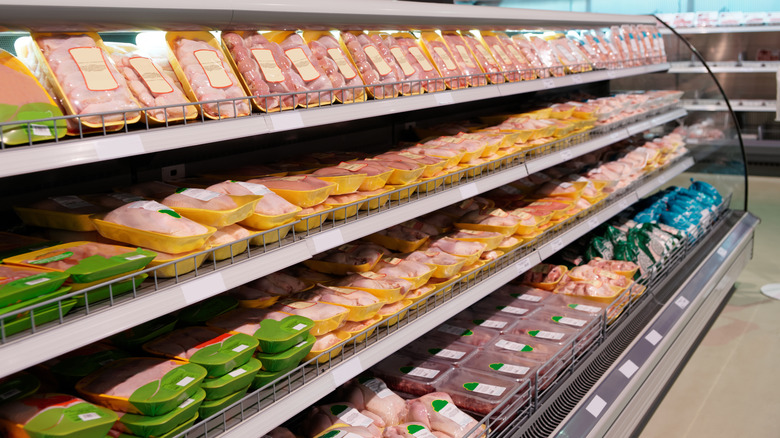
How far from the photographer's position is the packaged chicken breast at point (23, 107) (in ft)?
3.67

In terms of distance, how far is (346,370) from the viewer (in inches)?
67.4

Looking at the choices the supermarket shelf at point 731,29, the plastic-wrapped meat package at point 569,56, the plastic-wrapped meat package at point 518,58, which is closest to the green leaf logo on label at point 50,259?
the plastic-wrapped meat package at point 518,58

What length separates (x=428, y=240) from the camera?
254cm

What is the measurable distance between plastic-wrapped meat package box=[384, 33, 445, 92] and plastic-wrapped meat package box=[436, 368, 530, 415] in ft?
3.45

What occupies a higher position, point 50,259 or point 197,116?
point 197,116

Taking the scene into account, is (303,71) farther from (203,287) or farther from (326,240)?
(203,287)

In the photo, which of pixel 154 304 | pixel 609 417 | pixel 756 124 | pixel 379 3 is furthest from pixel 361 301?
pixel 756 124

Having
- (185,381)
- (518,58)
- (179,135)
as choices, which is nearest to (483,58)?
(518,58)

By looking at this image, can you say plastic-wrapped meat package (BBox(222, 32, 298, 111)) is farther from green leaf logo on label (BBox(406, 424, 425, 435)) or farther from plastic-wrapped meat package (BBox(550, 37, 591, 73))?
plastic-wrapped meat package (BBox(550, 37, 591, 73))

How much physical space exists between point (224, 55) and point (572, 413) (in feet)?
5.40

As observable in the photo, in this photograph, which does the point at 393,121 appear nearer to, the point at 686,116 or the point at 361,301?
the point at 361,301

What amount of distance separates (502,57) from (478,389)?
1.54 metres

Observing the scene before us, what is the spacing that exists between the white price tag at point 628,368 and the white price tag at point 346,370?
1.29m

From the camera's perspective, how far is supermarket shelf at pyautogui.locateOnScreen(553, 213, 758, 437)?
2.26 metres
